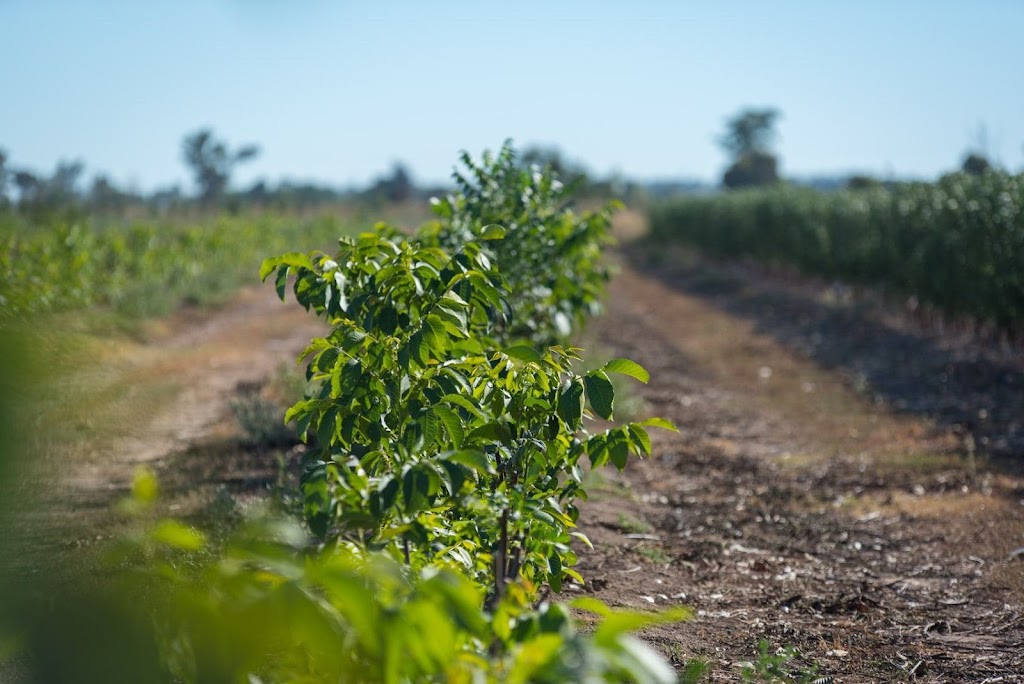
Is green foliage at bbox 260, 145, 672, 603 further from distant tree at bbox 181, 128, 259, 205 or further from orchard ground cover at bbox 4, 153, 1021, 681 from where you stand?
distant tree at bbox 181, 128, 259, 205

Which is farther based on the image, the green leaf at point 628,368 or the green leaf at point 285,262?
the green leaf at point 285,262

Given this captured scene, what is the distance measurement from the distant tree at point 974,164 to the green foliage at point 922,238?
496 mm

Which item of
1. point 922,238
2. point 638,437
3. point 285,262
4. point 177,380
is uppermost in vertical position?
point 285,262

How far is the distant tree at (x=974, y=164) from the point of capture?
511 inches

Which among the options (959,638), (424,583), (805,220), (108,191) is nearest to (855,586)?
(959,638)

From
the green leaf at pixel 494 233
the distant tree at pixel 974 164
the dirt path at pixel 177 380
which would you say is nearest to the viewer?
the dirt path at pixel 177 380

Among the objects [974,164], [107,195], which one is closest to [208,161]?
[107,195]

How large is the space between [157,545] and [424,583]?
3.33 m

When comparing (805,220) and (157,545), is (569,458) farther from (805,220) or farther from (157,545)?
(805,220)

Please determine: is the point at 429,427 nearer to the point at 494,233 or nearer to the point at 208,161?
the point at 494,233

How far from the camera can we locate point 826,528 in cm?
556

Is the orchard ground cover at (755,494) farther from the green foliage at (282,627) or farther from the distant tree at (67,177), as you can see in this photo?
the distant tree at (67,177)

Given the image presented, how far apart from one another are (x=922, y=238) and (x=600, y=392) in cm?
1286

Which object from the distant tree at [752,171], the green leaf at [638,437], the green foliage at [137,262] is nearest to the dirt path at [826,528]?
the green leaf at [638,437]
